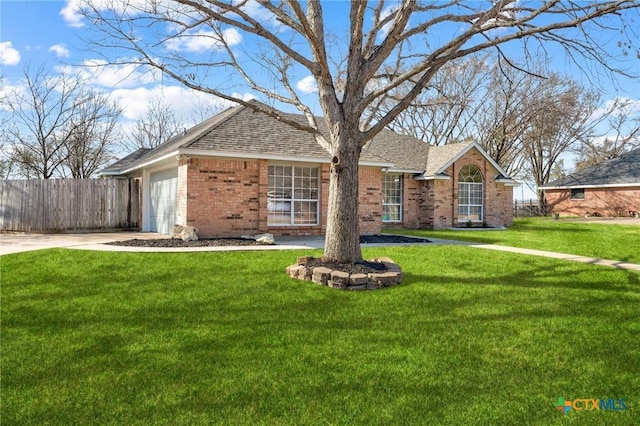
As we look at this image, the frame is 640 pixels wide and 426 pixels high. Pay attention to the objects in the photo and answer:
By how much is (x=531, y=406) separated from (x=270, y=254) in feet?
23.7

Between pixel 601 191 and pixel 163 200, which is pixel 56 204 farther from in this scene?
pixel 601 191

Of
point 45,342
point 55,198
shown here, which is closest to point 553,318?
point 45,342

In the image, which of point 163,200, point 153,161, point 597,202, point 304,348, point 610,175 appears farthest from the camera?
point 597,202

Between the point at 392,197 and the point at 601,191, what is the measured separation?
20844 mm

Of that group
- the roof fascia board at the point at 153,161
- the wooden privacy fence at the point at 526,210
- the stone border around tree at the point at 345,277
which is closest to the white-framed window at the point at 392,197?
the roof fascia board at the point at 153,161

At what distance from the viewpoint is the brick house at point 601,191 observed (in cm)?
3072

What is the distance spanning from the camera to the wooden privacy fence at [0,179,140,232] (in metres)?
17.0

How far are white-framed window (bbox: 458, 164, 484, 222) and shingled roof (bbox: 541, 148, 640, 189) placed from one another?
1534 cm

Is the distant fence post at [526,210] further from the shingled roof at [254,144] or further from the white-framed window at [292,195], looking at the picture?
the white-framed window at [292,195]

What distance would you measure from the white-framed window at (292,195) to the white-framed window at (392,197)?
21.0 feet

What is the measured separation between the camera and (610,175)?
32.4 m

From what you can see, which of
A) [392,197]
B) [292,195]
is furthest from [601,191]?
[292,195]

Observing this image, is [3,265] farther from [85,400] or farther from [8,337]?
[85,400]

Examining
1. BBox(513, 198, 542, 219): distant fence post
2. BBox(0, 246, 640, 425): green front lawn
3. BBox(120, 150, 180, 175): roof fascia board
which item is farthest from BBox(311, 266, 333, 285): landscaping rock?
BBox(513, 198, 542, 219): distant fence post
